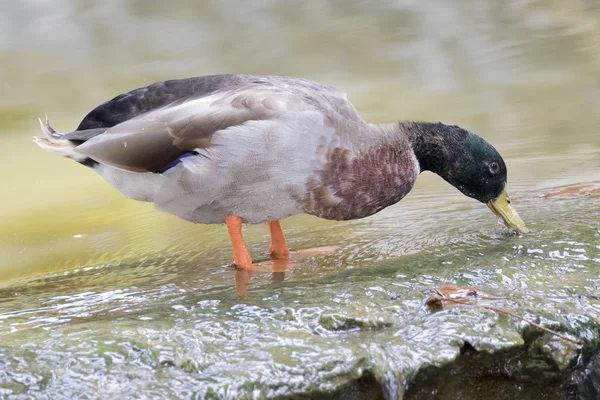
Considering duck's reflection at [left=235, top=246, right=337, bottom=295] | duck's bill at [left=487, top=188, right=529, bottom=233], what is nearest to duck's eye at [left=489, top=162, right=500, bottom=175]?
duck's bill at [left=487, top=188, right=529, bottom=233]

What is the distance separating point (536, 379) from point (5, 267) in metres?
2.50

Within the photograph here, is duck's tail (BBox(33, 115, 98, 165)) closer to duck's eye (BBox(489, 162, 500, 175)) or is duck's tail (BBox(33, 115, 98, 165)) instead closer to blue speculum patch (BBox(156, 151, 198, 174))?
blue speculum patch (BBox(156, 151, 198, 174))

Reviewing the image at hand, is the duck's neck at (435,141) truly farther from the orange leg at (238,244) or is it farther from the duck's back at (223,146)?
the orange leg at (238,244)

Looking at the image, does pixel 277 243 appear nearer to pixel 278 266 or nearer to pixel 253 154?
pixel 278 266

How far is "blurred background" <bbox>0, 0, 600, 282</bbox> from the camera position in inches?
161

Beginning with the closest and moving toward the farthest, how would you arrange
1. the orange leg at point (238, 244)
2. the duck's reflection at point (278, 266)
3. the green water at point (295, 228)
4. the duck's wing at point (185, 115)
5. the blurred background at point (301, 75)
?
the green water at point (295, 228) → the duck's reflection at point (278, 266) → the duck's wing at point (185, 115) → the orange leg at point (238, 244) → the blurred background at point (301, 75)

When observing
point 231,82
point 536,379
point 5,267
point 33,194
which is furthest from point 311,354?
point 33,194

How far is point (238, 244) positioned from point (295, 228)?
2.73 ft

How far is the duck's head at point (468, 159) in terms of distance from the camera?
132 inches

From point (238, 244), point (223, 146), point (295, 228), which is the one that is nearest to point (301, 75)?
point (295, 228)

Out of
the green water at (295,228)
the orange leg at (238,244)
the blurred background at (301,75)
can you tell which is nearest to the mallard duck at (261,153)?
the orange leg at (238,244)

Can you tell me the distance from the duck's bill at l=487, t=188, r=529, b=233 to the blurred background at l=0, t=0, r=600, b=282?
21 cm

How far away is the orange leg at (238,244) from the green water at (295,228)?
0.06m

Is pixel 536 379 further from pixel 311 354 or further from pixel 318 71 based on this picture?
pixel 318 71
